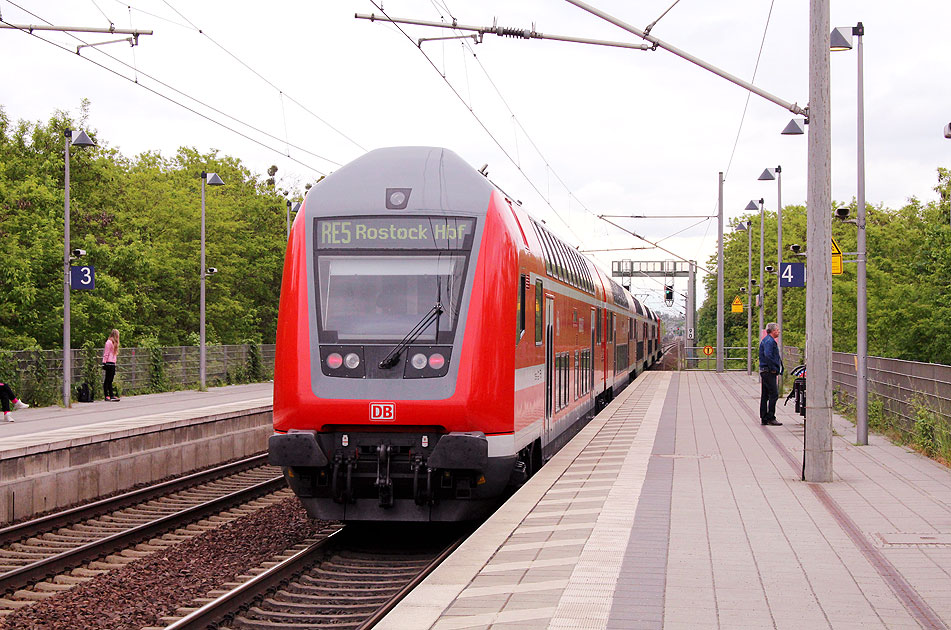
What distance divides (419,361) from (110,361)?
18283 mm

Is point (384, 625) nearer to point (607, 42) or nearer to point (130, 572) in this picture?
point (130, 572)

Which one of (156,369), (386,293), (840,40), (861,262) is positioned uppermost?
(840,40)

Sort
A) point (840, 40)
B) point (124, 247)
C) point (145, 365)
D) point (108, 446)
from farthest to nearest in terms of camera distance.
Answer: point (124, 247) < point (145, 365) < point (840, 40) < point (108, 446)

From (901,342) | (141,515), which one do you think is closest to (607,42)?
(141,515)

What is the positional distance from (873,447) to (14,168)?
27410mm

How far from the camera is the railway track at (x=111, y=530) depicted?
30.9 ft

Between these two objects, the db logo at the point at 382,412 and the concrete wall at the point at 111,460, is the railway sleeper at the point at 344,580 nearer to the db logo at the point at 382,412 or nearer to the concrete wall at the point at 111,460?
the db logo at the point at 382,412

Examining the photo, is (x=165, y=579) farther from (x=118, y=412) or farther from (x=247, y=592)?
(x=118, y=412)

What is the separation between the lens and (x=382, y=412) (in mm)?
10047

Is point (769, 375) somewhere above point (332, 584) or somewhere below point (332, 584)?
above

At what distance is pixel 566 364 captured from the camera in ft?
53.3

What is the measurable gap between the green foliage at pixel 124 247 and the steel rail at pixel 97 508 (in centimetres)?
1393

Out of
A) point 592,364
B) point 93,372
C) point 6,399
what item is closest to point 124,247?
point 93,372

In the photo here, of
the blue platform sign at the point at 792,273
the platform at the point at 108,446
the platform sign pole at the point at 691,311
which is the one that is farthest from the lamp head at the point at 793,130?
the platform sign pole at the point at 691,311
